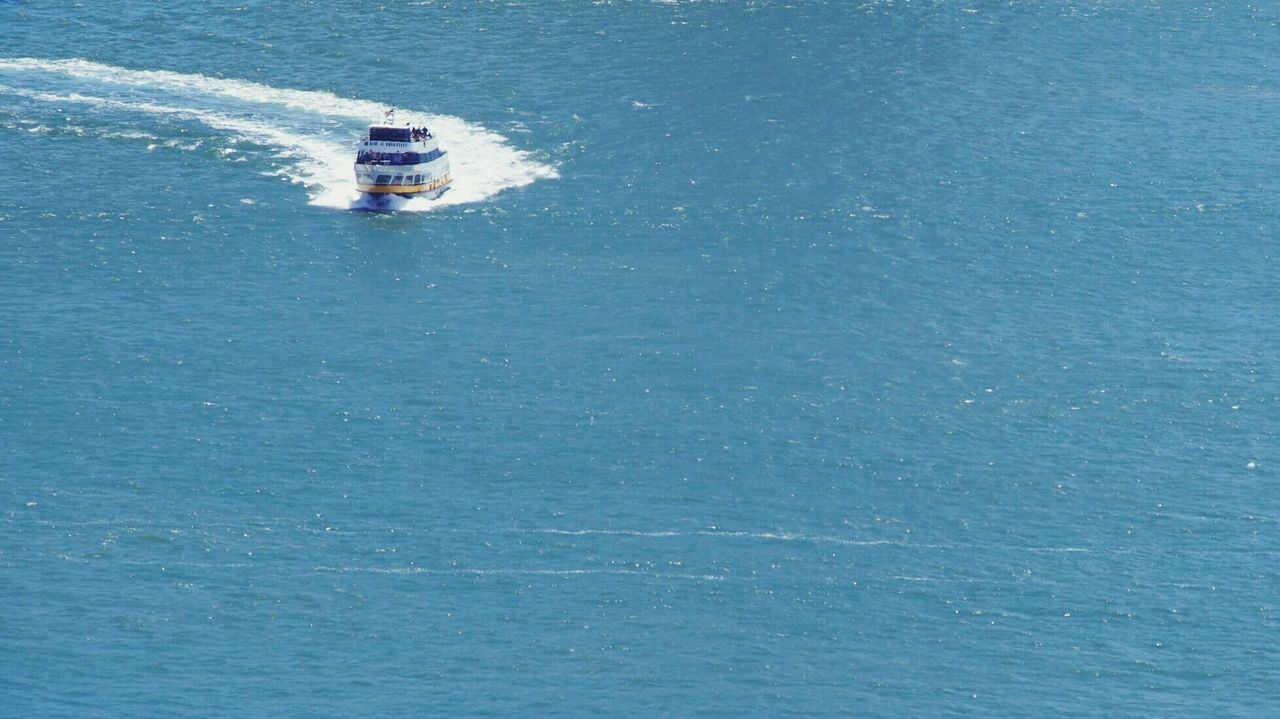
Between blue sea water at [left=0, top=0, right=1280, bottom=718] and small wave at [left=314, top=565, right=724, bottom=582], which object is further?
small wave at [left=314, top=565, right=724, bottom=582]

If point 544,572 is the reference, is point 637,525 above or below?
above

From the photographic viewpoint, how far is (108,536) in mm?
169125

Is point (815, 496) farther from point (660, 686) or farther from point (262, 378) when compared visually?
point (262, 378)

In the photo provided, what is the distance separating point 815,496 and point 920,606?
1701 centimetres

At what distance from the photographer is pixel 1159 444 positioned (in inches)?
7195

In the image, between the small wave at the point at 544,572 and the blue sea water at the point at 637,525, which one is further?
the small wave at the point at 544,572

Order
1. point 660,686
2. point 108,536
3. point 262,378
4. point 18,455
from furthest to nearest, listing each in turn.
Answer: point 262,378, point 18,455, point 108,536, point 660,686

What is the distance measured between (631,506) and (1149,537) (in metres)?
43.1

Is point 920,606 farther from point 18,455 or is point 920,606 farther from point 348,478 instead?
point 18,455

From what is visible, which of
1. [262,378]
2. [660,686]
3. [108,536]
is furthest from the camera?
[262,378]

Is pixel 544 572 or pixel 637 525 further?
pixel 637 525

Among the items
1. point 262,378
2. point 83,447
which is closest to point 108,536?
point 83,447

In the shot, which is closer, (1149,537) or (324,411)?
(1149,537)

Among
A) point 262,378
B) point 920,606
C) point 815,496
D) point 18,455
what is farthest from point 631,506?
point 18,455
